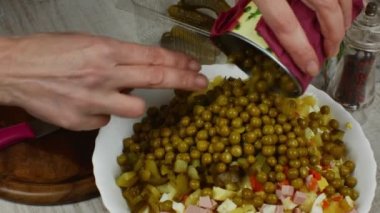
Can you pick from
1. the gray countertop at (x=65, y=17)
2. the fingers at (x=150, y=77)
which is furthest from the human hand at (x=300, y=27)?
the gray countertop at (x=65, y=17)

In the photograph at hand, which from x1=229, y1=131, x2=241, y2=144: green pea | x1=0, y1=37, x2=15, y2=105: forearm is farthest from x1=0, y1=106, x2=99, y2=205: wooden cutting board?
x1=229, y1=131, x2=241, y2=144: green pea

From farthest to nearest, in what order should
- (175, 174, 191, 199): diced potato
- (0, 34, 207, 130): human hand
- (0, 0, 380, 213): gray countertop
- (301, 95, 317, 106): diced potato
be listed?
(0, 0, 380, 213): gray countertop → (301, 95, 317, 106): diced potato → (175, 174, 191, 199): diced potato → (0, 34, 207, 130): human hand

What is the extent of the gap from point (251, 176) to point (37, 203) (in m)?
0.45

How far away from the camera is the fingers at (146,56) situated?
3.16 ft

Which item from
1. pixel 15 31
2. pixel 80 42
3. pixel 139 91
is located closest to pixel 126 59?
pixel 80 42

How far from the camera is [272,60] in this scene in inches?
36.1

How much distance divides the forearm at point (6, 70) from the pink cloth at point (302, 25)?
14.9 inches

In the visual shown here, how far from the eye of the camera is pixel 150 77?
97 cm

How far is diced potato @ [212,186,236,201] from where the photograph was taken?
104 cm

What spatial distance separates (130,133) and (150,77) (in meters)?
0.26

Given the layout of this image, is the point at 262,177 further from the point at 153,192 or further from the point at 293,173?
the point at 153,192

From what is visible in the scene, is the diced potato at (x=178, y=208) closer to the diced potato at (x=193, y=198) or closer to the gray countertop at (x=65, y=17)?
the diced potato at (x=193, y=198)

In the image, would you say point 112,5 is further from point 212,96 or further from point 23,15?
point 212,96

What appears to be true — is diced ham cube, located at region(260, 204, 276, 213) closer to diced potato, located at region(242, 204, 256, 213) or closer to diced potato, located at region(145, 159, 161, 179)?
diced potato, located at region(242, 204, 256, 213)
